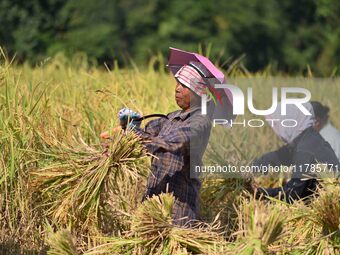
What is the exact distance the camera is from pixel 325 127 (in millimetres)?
7105

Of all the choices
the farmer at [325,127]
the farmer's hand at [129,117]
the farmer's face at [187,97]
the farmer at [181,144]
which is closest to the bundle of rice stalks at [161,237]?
the farmer at [181,144]

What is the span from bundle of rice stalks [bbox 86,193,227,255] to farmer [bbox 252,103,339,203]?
0.76 metres

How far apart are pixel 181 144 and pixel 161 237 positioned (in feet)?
1.67

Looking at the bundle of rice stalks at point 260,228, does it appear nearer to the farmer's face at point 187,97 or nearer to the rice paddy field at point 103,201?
the rice paddy field at point 103,201

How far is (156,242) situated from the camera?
5.41 meters

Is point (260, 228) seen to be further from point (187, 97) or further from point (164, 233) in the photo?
point (187, 97)

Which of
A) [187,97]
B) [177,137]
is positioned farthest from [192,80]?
[177,137]

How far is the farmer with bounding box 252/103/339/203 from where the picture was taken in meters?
6.27

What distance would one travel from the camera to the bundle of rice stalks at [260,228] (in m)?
4.91

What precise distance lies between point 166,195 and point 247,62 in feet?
65.0

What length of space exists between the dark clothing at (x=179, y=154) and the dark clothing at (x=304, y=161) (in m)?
0.72

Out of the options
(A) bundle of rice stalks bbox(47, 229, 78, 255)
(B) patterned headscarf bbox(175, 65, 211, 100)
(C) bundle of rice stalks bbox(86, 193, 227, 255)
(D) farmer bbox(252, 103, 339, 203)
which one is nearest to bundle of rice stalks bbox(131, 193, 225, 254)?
(C) bundle of rice stalks bbox(86, 193, 227, 255)

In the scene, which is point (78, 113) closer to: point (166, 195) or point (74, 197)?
point (74, 197)

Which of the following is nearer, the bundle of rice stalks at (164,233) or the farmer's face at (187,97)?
the bundle of rice stalks at (164,233)
